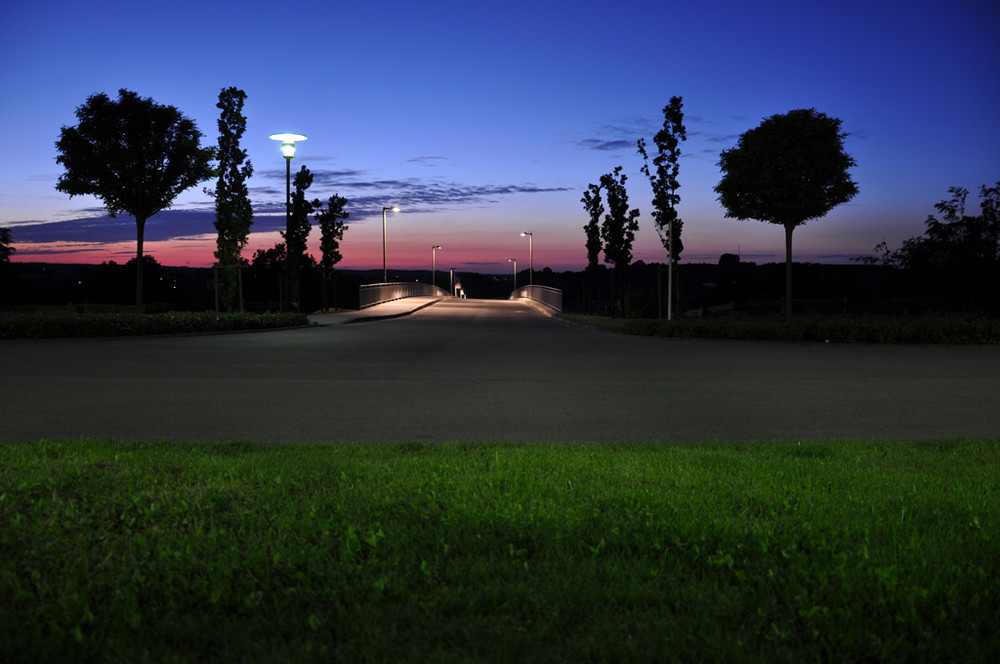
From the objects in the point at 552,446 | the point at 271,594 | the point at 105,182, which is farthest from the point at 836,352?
the point at 105,182

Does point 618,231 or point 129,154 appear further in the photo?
point 618,231

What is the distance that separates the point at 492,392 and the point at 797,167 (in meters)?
14.6

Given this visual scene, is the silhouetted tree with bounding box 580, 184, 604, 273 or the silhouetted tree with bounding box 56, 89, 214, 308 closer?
the silhouetted tree with bounding box 56, 89, 214, 308

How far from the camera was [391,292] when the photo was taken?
Answer: 50.2 metres

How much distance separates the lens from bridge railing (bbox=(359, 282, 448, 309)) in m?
41.4

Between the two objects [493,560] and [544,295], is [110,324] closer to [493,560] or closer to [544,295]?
[493,560]

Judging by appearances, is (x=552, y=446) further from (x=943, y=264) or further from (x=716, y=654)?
(x=943, y=264)

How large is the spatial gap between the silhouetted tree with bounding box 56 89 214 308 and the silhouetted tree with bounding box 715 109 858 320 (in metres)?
17.5

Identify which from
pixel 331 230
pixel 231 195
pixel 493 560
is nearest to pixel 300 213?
pixel 331 230

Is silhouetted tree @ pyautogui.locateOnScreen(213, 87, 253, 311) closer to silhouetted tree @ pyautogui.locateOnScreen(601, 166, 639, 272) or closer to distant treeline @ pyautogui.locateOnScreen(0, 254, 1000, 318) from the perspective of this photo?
distant treeline @ pyautogui.locateOnScreen(0, 254, 1000, 318)

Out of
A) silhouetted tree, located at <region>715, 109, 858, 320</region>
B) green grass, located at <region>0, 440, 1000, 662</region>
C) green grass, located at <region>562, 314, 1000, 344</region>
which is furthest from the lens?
silhouetted tree, located at <region>715, 109, 858, 320</region>

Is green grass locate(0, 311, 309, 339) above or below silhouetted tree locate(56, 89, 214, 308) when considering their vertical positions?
below

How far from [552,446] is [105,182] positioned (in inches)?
852

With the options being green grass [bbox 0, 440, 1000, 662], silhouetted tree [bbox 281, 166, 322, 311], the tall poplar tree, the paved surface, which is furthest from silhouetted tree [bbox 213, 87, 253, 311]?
green grass [bbox 0, 440, 1000, 662]
